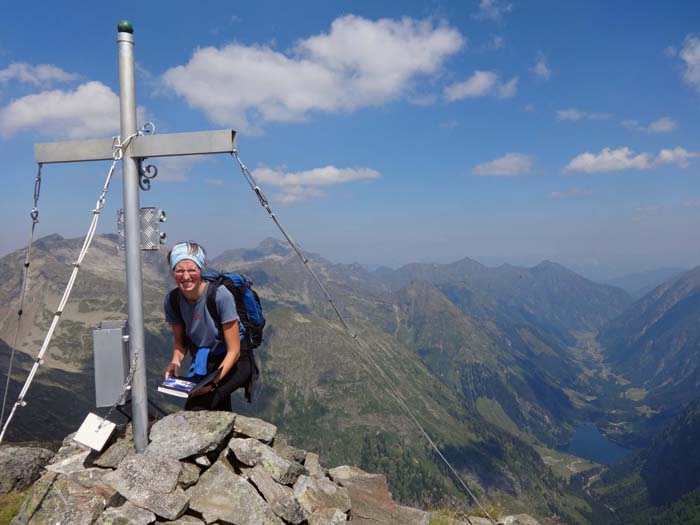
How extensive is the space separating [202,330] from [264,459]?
330cm

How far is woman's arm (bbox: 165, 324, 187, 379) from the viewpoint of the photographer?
1002 cm

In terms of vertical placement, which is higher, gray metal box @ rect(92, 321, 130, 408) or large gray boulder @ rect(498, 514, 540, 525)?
gray metal box @ rect(92, 321, 130, 408)

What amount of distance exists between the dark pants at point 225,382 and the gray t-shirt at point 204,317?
547 mm

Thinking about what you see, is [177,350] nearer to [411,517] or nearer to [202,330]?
[202,330]

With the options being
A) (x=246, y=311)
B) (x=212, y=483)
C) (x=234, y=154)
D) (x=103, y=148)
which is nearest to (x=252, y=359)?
(x=246, y=311)

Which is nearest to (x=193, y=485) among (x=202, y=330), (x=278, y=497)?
(x=278, y=497)

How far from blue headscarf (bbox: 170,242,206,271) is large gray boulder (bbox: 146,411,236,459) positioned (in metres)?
3.51

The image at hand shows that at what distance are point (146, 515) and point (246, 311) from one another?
4.22 m

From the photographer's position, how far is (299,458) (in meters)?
12.4

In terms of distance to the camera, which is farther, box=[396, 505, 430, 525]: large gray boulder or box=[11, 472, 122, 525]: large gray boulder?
box=[396, 505, 430, 525]: large gray boulder

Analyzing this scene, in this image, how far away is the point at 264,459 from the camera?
33.0ft

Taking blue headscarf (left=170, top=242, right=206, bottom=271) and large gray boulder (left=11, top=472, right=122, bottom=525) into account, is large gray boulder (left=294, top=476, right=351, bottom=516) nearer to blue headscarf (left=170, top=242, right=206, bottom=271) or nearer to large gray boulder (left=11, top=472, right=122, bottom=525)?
large gray boulder (left=11, top=472, right=122, bottom=525)

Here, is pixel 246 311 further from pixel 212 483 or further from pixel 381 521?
pixel 381 521

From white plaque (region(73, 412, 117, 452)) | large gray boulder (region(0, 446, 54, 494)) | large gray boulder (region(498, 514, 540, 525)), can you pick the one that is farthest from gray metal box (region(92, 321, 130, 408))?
large gray boulder (region(498, 514, 540, 525))
